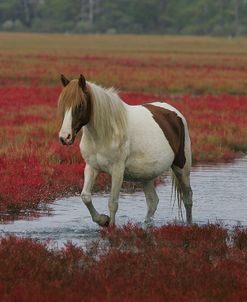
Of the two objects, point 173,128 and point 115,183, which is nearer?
point 115,183

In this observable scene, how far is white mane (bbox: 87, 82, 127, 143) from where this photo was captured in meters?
11.4

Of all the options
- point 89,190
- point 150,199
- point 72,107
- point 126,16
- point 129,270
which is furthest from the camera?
point 126,16

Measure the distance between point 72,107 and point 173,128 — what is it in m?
2.03

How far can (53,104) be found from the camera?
97.1 feet

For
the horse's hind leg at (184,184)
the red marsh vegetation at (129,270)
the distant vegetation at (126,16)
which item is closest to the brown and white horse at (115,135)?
the horse's hind leg at (184,184)

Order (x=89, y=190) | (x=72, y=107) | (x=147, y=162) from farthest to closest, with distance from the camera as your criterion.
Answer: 1. (x=147, y=162)
2. (x=89, y=190)
3. (x=72, y=107)

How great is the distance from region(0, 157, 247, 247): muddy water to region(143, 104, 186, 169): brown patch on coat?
865 mm

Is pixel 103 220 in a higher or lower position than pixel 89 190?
lower

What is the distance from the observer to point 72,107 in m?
11.1

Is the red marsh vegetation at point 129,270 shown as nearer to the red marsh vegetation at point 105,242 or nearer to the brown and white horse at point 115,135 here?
the red marsh vegetation at point 105,242

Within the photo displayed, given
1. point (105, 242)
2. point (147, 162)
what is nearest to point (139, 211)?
point (147, 162)

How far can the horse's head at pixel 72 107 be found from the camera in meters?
11.0

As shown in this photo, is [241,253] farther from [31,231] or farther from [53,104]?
[53,104]

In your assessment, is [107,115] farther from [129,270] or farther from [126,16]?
[126,16]
